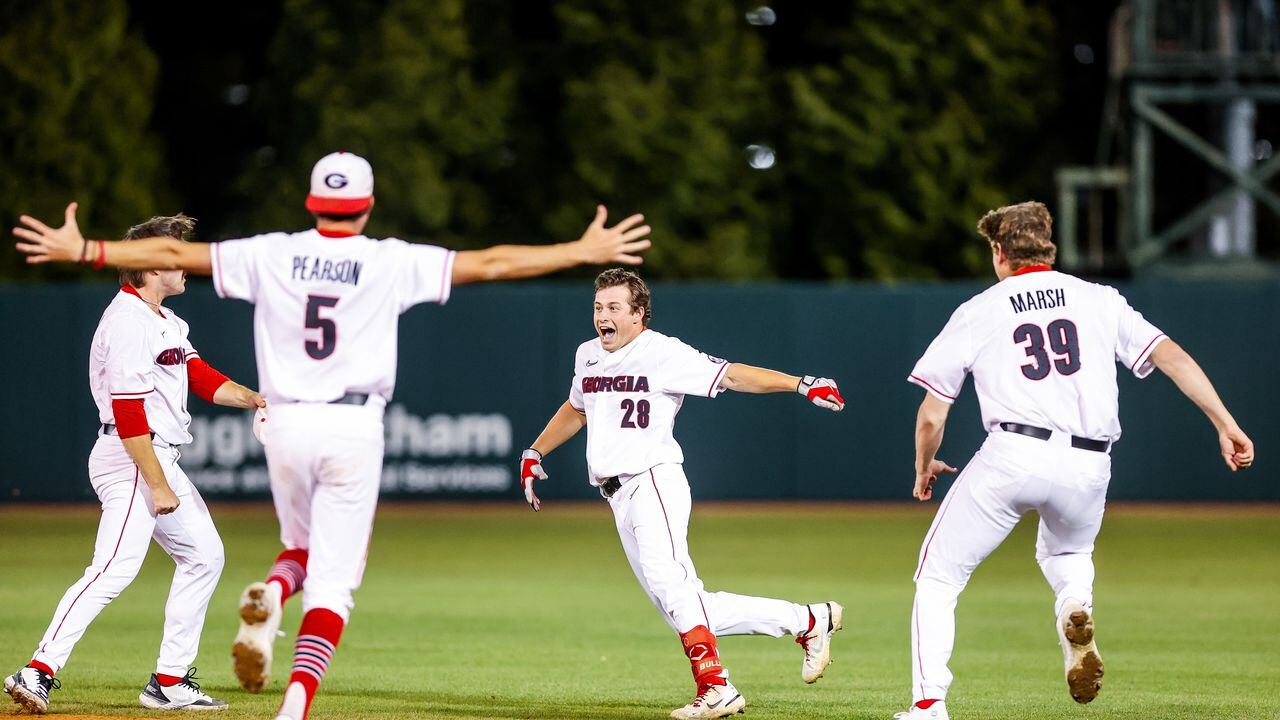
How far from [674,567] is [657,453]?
55 centimetres

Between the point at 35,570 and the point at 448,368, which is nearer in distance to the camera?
the point at 35,570

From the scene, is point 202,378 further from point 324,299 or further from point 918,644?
point 918,644

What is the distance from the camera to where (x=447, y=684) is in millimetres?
7965

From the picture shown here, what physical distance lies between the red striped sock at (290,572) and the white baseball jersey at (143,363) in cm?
119

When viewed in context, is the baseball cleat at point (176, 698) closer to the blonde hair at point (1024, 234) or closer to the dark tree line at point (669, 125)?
the blonde hair at point (1024, 234)

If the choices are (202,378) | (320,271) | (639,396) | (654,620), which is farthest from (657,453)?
(654,620)

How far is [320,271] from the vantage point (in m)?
5.88

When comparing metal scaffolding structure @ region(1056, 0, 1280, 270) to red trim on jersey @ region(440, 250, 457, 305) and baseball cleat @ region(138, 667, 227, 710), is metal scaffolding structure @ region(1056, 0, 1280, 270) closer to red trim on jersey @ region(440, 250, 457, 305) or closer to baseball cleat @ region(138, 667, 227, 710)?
baseball cleat @ region(138, 667, 227, 710)

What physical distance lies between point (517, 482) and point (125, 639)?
9.84 m

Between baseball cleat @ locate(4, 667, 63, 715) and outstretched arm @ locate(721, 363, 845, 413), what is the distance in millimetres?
3385

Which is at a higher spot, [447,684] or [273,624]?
[273,624]

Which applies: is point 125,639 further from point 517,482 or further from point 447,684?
point 517,482

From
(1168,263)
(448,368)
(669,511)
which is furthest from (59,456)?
(1168,263)

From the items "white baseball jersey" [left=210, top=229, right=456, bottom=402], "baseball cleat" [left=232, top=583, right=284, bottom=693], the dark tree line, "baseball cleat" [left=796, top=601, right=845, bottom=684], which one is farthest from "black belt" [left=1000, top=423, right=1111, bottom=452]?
the dark tree line
